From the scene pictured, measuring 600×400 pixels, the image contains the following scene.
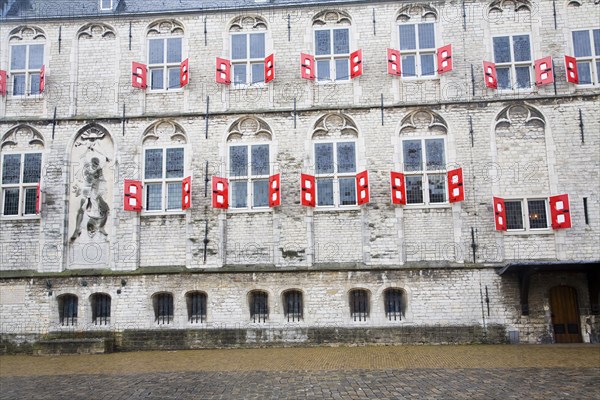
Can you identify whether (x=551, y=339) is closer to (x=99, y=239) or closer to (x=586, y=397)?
(x=586, y=397)

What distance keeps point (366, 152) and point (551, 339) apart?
7718 mm

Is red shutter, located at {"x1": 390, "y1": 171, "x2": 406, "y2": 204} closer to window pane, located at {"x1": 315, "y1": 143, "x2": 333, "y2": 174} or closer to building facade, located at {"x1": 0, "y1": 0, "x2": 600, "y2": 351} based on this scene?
building facade, located at {"x1": 0, "y1": 0, "x2": 600, "y2": 351}

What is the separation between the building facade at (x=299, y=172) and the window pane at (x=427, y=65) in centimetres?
5

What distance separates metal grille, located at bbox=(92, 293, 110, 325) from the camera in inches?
643

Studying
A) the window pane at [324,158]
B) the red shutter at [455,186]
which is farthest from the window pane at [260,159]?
the red shutter at [455,186]

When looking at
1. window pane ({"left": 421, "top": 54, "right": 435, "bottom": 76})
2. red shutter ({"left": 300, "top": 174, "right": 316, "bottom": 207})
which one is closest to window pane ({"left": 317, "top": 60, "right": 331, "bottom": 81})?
window pane ({"left": 421, "top": 54, "right": 435, "bottom": 76})

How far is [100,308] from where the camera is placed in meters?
16.5

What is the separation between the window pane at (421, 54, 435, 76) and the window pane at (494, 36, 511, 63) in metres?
2.02

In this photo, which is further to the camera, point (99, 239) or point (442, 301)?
point (99, 239)

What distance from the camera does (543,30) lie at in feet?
55.0

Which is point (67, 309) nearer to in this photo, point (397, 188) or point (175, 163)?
point (175, 163)

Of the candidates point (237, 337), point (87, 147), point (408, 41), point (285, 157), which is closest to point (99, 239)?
point (87, 147)

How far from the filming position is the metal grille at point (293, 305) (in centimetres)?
1598

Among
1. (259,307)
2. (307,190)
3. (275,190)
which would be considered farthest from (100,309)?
(307,190)
